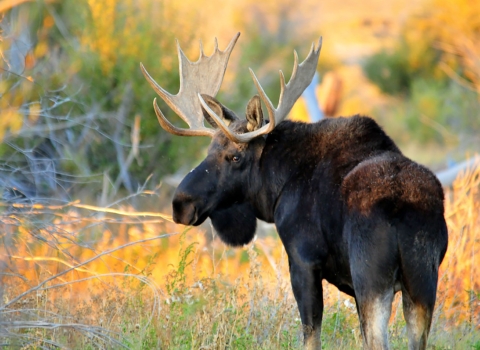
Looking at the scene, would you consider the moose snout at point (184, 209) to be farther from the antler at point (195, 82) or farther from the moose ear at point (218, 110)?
the antler at point (195, 82)

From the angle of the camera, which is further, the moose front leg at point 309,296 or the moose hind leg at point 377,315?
the moose front leg at point 309,296

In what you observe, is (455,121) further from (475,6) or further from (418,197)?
(418,197)

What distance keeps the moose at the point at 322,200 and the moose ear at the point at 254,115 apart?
1 cm

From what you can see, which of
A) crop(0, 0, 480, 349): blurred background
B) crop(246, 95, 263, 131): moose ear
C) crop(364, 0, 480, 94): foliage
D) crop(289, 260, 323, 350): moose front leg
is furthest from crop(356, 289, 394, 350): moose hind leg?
crop(364, 0, 480, 94): foliage

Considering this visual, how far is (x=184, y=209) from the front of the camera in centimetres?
606

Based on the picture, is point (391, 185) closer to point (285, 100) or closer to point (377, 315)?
point (377, 315)

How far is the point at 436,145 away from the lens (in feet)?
83.5

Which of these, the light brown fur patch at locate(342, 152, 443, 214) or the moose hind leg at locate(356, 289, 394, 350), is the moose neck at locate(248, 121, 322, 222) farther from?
the moose hind leg at locate(356, 289, 394, 350)

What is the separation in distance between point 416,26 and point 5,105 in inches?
1133

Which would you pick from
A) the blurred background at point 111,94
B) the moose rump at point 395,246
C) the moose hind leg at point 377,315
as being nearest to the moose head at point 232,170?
the blurred background at point 111,94

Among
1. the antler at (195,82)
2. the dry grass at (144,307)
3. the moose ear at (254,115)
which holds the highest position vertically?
the antler at (195,82)

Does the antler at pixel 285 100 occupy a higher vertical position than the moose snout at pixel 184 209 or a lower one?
higher

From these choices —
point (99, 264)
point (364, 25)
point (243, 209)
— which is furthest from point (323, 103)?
point (364, 25)

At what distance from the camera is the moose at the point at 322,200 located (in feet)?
16.2
